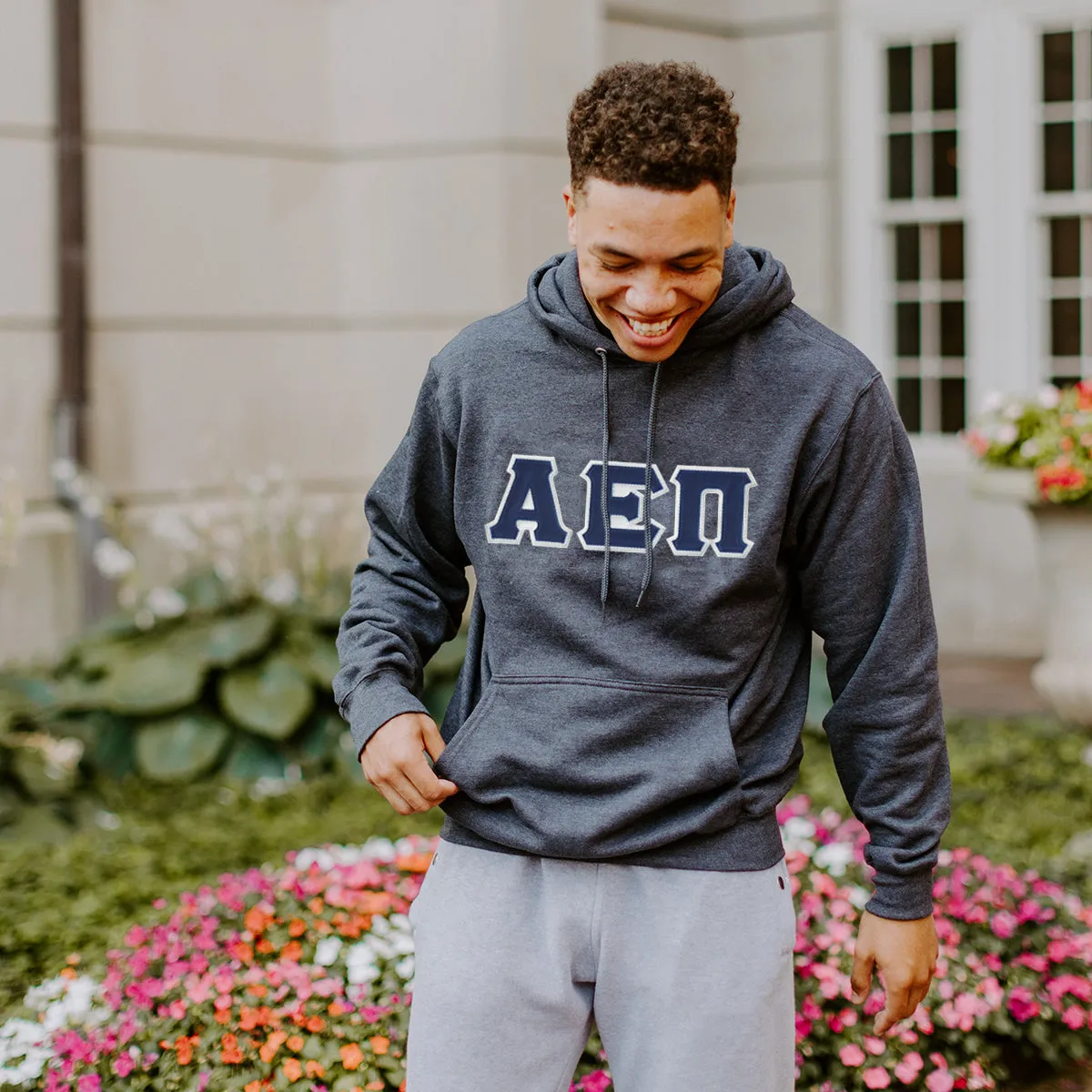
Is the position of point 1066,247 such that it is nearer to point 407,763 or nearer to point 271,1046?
point 271,1046

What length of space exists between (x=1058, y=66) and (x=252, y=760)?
18.8 feet

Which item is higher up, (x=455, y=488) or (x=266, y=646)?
(x=455, y=488)

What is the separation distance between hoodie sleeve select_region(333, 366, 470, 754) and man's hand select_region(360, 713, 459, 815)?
0.14 ft

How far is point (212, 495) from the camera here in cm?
791

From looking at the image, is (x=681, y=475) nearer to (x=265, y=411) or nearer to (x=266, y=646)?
(x=266, y=646)

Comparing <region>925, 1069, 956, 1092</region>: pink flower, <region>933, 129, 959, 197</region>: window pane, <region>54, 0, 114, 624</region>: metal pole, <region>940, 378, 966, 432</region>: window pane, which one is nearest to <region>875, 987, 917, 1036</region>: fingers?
<region>925, 1069, 956, 1092</region>: pink flower

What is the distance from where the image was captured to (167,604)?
22.0ft

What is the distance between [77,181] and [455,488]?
5.63 metres

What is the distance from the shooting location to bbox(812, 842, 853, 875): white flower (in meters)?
4.01

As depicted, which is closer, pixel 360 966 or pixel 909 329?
pixel 360 966

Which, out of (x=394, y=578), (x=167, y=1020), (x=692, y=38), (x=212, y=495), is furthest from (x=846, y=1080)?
(x=692, y=38)

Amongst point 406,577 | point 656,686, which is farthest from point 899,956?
point 406,577

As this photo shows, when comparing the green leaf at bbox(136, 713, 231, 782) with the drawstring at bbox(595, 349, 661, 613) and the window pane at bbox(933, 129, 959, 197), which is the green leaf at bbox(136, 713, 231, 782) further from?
the window pane at bbox(933, 129, 959, 197)

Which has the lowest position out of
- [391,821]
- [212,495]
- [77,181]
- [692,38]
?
[391,821]
